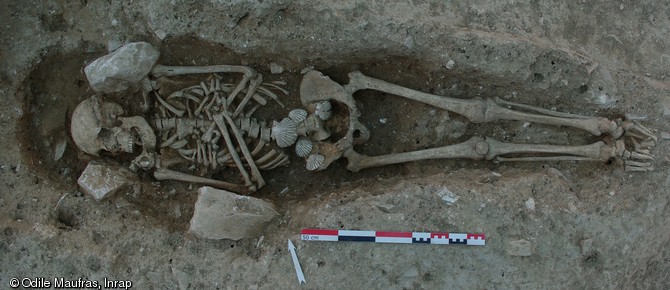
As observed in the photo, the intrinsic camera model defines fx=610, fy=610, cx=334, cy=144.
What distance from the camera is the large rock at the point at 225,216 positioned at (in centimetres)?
364

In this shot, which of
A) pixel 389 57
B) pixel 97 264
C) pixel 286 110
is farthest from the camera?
pixel 286 110

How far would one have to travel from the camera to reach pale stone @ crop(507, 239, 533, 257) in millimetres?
3730

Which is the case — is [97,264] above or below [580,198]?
below

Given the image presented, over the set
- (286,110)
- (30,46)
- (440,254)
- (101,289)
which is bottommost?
(101,289)

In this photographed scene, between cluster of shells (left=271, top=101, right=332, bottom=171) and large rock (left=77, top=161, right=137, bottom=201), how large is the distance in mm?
1020

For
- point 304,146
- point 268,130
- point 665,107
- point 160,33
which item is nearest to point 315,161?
point 304,146

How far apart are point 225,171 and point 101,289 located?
1103mm

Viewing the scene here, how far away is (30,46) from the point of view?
400 centimetres

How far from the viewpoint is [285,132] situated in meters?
3.96

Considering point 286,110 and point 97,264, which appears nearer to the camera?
point 97,264

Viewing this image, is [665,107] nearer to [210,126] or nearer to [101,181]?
[210,126]

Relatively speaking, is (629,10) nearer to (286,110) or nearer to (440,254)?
(440,254)

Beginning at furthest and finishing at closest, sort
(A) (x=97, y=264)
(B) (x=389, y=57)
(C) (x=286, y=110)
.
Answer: (C) (x=286, y=110) < (B) (x=389, y=57) < (A) (x=97, y=264)

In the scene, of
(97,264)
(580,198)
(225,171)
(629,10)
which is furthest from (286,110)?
(629,10)
